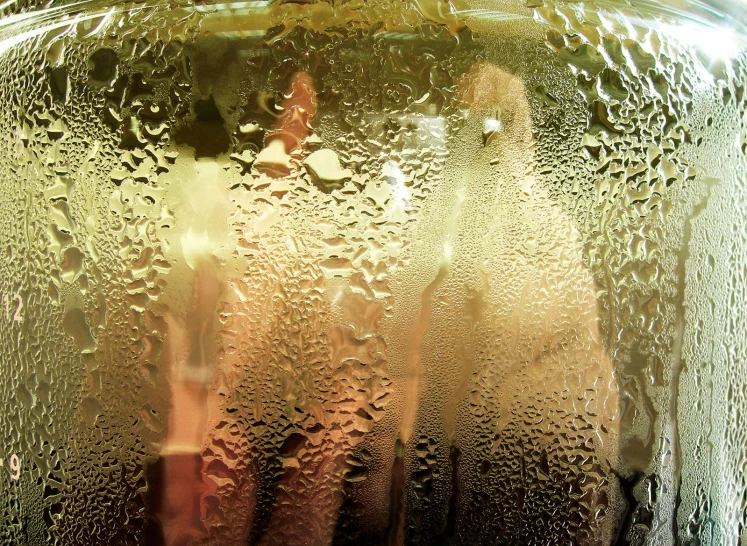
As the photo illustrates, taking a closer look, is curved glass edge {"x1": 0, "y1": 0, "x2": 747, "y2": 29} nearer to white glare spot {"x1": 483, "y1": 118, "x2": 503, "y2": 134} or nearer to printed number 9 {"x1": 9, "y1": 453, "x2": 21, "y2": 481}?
white glare spot {"x1": 483, "y1": 118, "x2": 503, "y2": 134}

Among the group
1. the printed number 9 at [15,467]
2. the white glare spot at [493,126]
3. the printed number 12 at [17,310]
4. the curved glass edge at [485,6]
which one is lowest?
the printed number 9 at [15,467]

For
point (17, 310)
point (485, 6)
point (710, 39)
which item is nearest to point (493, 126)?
point (485, 6)

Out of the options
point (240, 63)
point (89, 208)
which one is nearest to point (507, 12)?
point (240, 63)

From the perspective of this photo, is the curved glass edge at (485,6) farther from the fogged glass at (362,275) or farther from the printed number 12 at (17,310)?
the printed number 12 at (17,310)

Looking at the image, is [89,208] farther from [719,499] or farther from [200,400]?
[719,499]

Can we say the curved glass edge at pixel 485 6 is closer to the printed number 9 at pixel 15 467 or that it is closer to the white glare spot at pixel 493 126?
the white glare spot at pixel 493 126

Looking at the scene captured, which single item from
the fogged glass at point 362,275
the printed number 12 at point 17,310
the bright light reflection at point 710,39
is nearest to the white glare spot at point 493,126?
the fogged glass at point 362,275

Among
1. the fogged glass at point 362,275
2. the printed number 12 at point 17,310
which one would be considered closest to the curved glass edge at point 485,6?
the fogged glass at point 362,275

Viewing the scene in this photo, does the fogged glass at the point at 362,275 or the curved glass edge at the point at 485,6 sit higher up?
the curved glass edge at the point at 485,6
